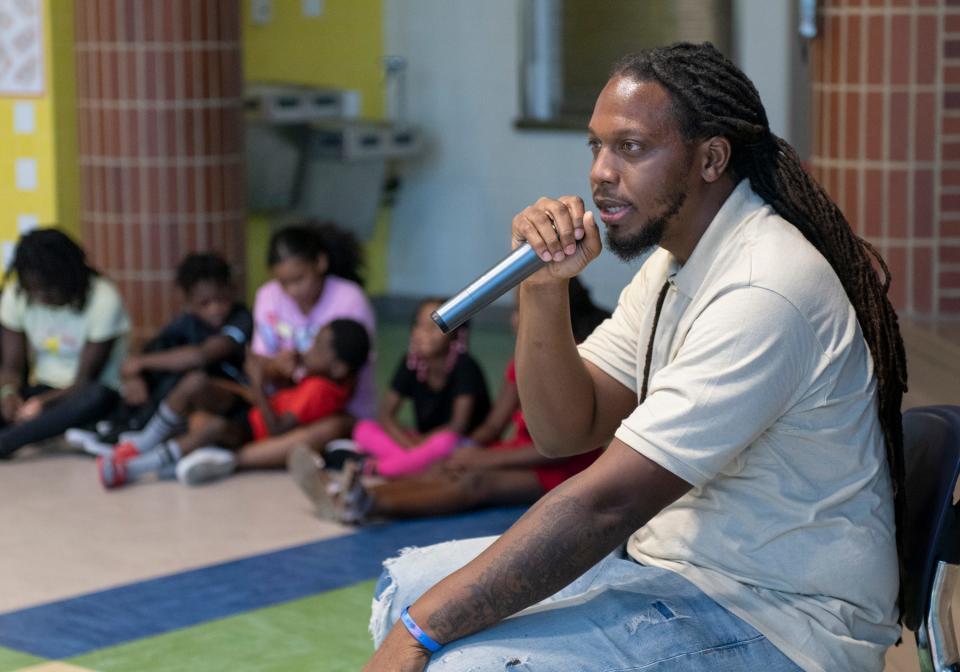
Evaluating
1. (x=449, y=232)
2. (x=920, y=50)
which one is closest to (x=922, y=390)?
(x=920, y=50)

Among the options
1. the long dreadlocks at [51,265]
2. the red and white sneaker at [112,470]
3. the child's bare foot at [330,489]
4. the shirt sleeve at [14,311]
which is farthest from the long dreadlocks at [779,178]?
the shirt sleeve at [14,311]

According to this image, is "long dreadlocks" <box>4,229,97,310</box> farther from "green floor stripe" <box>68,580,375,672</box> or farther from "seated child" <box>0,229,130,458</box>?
"green floor stripe" <box>68,580,375,672</box>

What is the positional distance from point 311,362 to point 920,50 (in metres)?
2.10

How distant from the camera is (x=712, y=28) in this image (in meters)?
7.05

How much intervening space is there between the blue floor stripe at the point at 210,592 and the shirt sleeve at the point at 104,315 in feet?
4.70

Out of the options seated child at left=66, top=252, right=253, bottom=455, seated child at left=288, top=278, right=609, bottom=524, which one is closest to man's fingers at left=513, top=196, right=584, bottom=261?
seated child at left=288, top=278, right=609, bottom=524

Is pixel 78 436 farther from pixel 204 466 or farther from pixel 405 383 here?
pixel 405 383

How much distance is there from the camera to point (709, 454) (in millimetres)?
1936

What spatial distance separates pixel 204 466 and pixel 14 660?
1.57 m

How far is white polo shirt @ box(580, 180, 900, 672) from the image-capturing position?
1.95 m

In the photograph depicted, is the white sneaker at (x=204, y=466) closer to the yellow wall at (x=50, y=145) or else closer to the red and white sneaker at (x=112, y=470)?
the red and white sneaker at (x=112, y=470)

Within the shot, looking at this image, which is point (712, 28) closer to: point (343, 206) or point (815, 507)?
point (343, 206)

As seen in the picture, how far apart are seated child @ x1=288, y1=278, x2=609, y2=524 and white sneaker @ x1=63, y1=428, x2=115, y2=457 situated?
1.02m

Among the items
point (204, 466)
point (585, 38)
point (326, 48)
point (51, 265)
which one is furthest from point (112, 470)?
point (326, 48)
